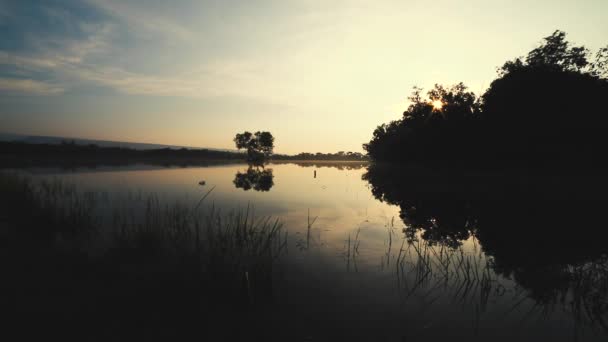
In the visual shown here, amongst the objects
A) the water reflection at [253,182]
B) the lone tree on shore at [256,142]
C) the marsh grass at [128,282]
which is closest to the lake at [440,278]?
the marsh grass at [128,282]

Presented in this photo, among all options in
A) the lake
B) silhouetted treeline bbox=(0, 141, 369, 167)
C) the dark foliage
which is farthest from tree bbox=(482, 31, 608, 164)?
silhouetted treeline bbox=(0, 141, 369, 167)

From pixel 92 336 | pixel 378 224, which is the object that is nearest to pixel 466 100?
pixel 378 224

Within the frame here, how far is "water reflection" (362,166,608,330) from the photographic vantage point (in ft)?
21.9

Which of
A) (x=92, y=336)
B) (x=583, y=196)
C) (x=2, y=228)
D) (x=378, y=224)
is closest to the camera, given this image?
Answer: (x=92, y=336)

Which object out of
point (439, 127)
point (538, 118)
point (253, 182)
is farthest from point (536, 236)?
point (439, 127)

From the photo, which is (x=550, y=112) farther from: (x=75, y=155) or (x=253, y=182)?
(x=75, y=155)

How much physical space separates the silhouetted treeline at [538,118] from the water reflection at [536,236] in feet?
58.2

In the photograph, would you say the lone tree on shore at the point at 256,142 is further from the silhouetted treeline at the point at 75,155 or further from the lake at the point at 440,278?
the lake at the point at 440,278

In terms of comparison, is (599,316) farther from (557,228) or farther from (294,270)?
(557,228)

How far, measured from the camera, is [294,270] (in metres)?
7.80

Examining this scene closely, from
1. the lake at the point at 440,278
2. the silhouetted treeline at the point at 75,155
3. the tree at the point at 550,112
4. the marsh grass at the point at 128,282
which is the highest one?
the tree at the point at 550,112

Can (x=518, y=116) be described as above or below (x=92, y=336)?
above

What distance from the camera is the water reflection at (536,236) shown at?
21.9ft

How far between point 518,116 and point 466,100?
22.4m
